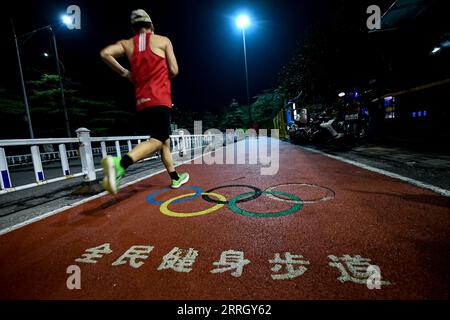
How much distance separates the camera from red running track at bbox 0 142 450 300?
1271 mm

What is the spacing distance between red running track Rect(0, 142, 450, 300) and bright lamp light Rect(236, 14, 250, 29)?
22.8m

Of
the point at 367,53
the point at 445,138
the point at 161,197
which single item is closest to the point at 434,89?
the point at 445,138

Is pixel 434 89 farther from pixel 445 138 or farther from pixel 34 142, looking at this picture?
pixel 34 142

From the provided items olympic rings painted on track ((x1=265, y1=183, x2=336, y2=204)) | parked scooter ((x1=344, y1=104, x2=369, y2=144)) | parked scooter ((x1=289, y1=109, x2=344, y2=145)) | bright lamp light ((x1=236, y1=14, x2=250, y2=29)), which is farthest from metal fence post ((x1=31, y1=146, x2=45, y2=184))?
bright lamp light ((x1=236, y1=14, x2=250, y2=29))

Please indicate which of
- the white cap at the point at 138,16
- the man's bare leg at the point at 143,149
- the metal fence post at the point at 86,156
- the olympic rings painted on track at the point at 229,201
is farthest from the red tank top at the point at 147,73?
the metal fence post at the point at 86,156

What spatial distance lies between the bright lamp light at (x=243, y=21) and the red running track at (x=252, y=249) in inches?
898

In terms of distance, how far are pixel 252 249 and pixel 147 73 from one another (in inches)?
102

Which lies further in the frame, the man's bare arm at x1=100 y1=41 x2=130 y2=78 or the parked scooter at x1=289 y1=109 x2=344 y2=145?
the parked scooter at x1=289 y1=109 x2=344 y2=145

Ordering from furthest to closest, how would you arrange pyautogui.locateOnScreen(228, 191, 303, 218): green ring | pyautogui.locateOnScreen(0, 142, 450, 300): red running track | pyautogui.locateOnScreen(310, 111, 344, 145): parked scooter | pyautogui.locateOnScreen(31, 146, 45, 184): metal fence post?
pyautogui.locateOnScreen(310, 111, 344, 145): parked scooter → pyautogui.locateOnScreen(31, 146, 45, 184): metal fence post → pyautogui.locateOnScreen(228, 191, 303, 218): green ring → pyautogui.locateOnScreen(0, 142, 450, 300): red running track

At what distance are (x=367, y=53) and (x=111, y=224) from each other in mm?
10964

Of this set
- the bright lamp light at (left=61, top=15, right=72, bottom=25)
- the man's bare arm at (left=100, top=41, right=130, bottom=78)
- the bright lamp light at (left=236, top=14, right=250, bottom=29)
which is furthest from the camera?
the bright lamp light at (left=236, top=14, right=250, bottom=29)

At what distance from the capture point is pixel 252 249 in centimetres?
167

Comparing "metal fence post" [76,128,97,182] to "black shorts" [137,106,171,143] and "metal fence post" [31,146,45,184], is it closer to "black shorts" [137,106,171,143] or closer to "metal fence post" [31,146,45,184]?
"metal fence post" [31,146,45,184]

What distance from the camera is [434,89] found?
696cm
